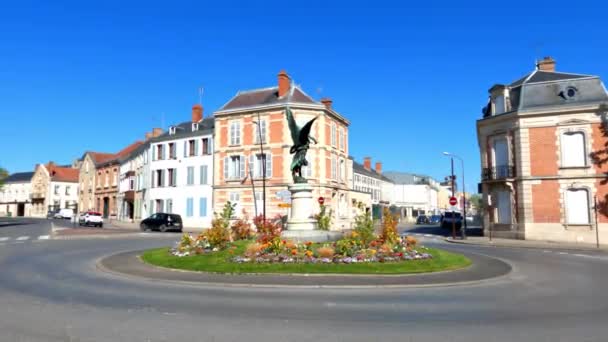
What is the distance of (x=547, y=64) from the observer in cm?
3322

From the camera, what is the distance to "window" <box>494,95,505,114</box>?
3038cm

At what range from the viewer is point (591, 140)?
27.2 meters

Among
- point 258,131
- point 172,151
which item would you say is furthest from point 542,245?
point 172,151

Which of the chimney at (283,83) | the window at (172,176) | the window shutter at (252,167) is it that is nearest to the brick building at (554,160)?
the chimney at (283,83)

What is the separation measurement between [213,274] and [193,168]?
3396 centimetres

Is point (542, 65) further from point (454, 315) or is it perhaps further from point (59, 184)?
point (59, 184)

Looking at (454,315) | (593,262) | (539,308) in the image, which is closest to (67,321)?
(454,315)

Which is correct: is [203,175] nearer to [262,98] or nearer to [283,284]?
[262,98]

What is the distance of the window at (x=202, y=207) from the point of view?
4384 centimetres

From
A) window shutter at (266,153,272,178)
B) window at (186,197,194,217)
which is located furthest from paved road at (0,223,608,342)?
window at (186,197,194,217)

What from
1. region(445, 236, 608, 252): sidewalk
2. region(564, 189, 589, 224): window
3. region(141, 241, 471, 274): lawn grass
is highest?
region(564, 189, 589, 224): window

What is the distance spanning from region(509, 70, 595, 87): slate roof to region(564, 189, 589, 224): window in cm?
769

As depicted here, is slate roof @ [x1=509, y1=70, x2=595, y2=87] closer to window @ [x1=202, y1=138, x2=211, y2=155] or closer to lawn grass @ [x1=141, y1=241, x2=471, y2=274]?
lawn grass @ [x1=141, y1=241, x2=471, y2=274]

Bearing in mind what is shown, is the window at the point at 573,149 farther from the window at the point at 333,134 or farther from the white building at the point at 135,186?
the white building at the point at 135,186
